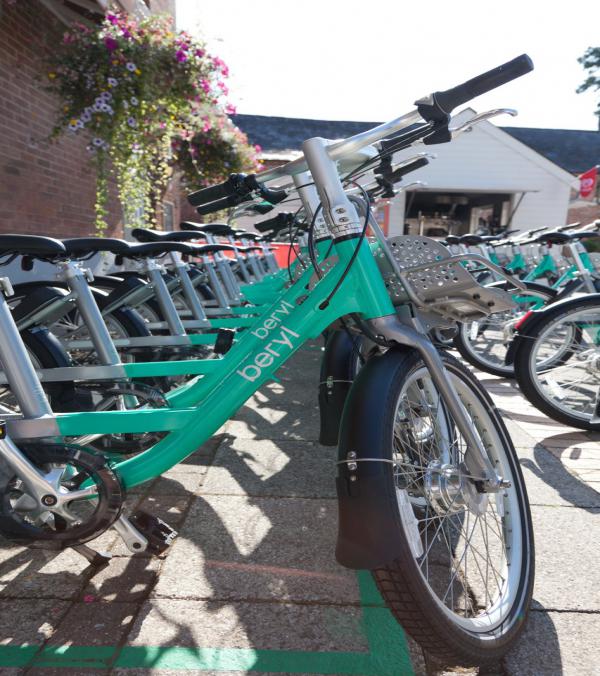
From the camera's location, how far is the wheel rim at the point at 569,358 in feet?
10.5

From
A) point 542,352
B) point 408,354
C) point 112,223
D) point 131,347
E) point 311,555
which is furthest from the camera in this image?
point 112,223

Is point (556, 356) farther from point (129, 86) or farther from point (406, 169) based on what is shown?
point (129, 86)

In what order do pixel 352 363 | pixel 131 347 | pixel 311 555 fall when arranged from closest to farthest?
pixel 311 555 < pixel 352 363 < pixel 131 347

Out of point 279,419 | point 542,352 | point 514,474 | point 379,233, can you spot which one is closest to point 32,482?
point 379,233

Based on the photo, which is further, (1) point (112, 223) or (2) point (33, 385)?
(1) point (112, 223)

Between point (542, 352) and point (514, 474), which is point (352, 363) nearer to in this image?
point (514, 474)

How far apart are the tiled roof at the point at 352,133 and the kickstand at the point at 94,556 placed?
1718 cm

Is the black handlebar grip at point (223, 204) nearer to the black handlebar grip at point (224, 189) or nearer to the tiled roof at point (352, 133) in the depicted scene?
the black handlebar grip at point (224, 189)

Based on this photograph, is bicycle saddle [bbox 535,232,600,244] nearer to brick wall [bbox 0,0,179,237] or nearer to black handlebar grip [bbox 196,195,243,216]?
black handlebar grip [bbox 196,195,243,216]

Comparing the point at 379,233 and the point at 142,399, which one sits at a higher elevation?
the point at 379,233

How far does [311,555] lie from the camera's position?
1941 mm

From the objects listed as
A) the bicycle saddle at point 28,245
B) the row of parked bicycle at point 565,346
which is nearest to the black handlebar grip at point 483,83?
the bicycle saddle at point 28,245

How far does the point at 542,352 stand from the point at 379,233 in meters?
2.26

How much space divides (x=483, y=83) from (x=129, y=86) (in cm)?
452
